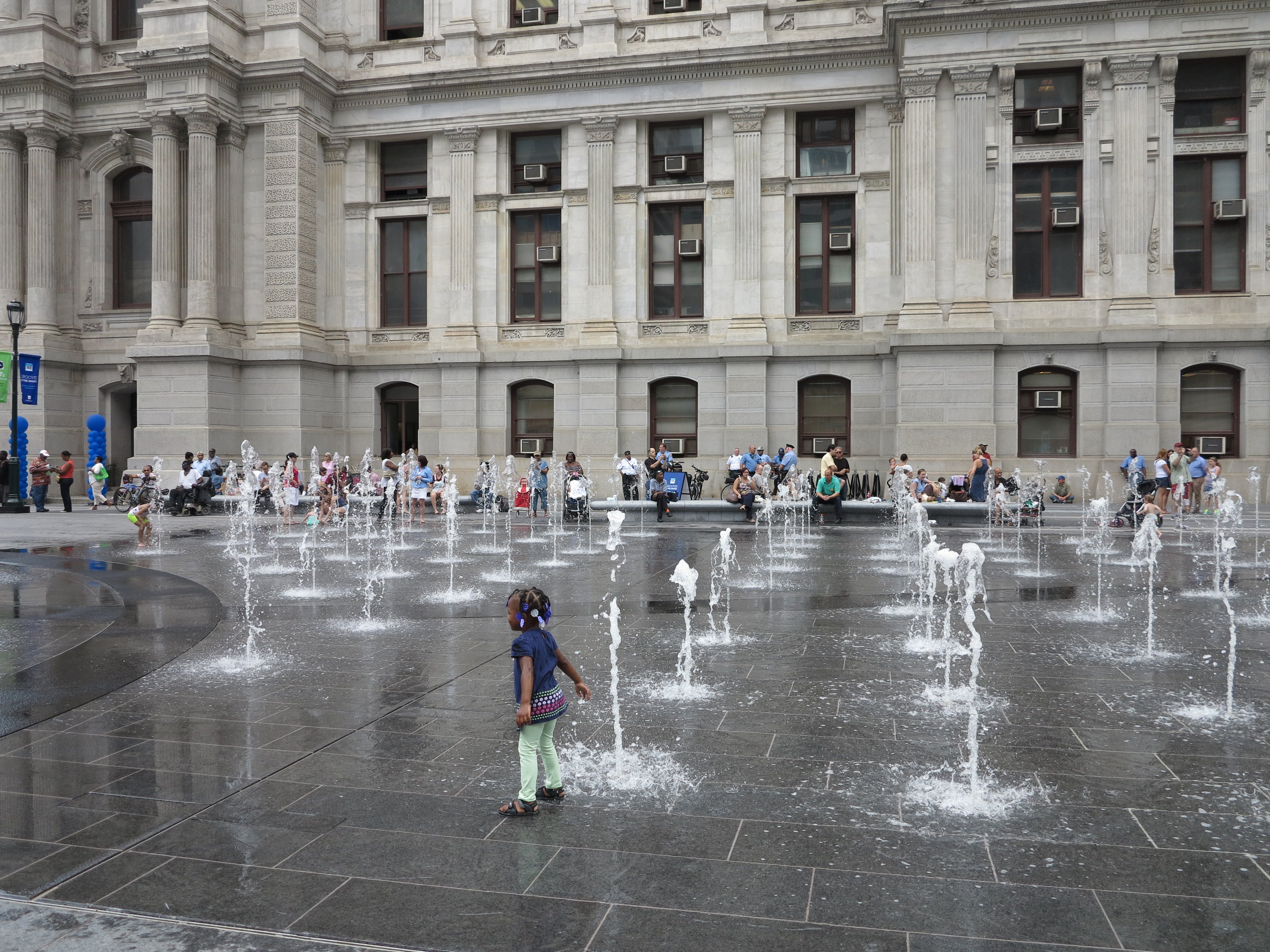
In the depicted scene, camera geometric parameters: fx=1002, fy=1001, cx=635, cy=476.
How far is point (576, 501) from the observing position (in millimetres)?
24172

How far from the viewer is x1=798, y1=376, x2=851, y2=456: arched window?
1158 inches

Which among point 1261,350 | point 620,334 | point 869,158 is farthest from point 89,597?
point 1261,350

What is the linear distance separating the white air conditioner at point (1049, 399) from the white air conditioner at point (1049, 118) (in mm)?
6889

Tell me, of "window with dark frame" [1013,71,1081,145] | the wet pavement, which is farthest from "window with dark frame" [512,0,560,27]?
the wet pavement

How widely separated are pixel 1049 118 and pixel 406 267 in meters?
19.5

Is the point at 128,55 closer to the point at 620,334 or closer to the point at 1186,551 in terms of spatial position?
the point at 620,334

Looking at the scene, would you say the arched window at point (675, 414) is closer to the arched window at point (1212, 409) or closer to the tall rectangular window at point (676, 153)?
the tall rectangular window at point (676, 153)

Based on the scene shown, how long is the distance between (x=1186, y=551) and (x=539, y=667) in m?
15.3

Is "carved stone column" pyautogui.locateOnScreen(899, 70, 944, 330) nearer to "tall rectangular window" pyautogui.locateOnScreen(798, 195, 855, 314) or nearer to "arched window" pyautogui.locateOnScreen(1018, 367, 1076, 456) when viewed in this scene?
"tall rectangular window" pyautogui.locateOnScreen(798, 195, 855, 314)

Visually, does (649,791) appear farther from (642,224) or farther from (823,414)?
(642,224)

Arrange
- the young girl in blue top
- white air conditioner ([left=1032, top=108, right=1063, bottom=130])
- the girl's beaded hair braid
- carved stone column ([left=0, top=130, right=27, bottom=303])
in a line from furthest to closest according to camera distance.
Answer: carved stone column ([left=0, top=130, right=27, bottom=303]) → white air conditioner ([left=1032, top=108, right=1063, bottom=130]) → the girl's beaded hair braid → the young girl in blue top

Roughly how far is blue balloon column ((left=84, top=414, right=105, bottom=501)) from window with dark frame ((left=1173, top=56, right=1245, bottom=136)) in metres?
31.8

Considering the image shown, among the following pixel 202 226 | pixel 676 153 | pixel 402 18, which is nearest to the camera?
pixel 202 226

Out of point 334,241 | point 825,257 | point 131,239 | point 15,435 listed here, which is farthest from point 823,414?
point 131,239
